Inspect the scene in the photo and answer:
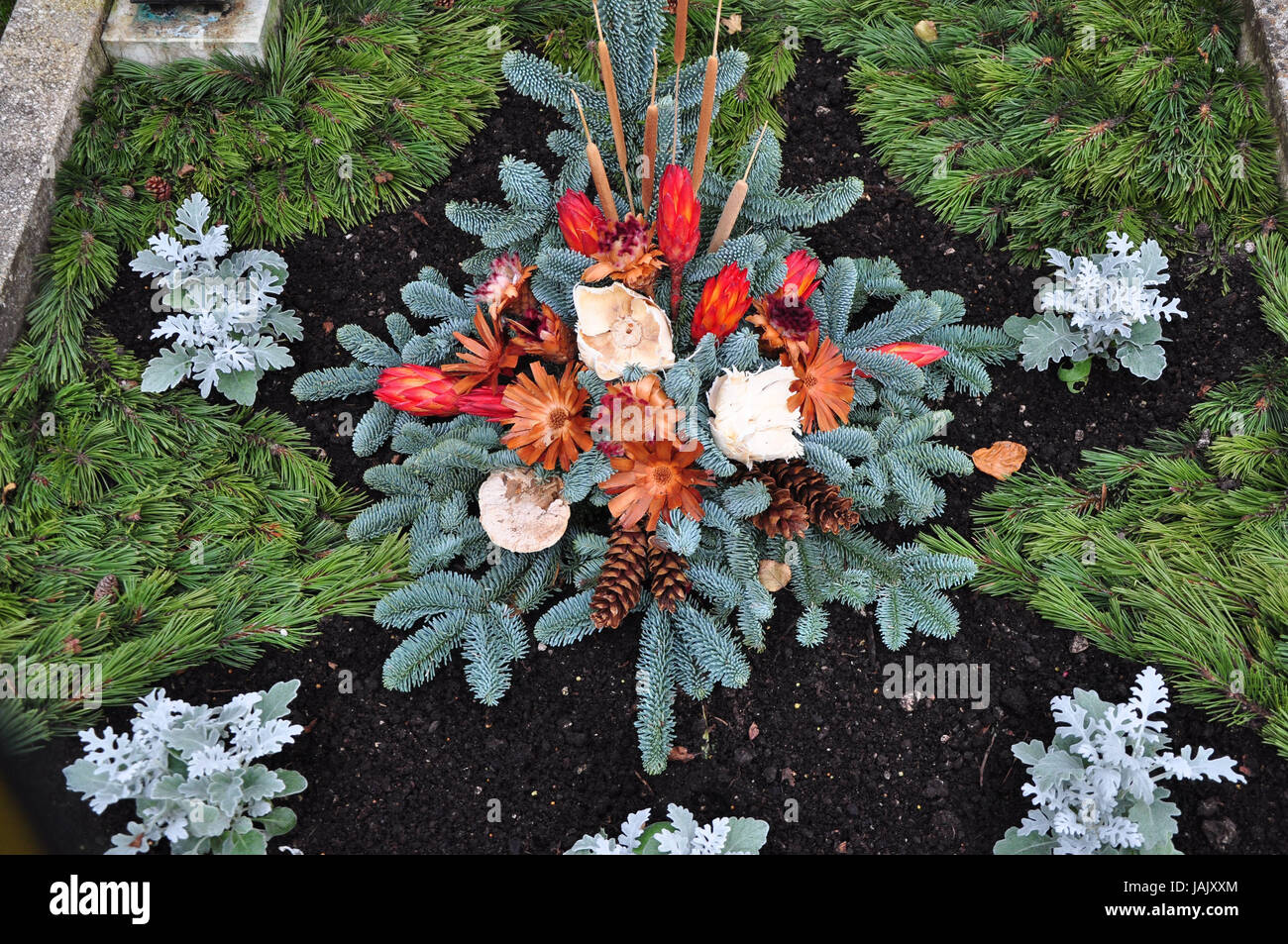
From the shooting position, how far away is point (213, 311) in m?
2.69

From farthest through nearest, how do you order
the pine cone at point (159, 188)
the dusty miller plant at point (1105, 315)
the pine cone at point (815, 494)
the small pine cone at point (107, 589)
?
1. the pine cone at point (159, 188)
2. the dusty miller plant at point (1105, 315)
3. the small pine cone at point (107, 589)
4. the pine cone at point (815, 494)

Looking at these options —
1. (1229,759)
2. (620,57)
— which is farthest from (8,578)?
(1229,759)

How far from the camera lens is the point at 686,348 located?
2492 mm

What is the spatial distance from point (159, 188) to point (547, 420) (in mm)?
1436

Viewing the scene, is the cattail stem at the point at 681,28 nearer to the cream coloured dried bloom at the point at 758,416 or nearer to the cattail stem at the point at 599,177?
the cattail stem at the point at 599,177

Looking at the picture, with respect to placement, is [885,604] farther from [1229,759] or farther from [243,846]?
[243,846]

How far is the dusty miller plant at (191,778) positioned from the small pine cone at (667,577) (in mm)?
809

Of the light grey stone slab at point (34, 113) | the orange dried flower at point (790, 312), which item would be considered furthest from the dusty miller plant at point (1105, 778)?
the light grey stone slab at point (34, 113)

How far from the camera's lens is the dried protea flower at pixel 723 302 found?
2254 millimetres

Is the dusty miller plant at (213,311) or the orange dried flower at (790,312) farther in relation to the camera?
the dusty miller plant at (213,311)

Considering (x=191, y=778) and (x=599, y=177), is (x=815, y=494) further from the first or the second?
(x=191, y=778)

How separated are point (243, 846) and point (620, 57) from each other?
2.01 meters

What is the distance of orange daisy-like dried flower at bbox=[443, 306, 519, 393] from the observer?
2.37 m

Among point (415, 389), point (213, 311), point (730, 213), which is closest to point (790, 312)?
point (730, 213)
